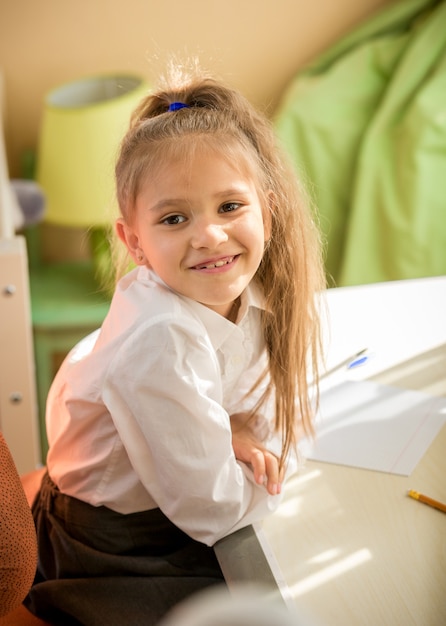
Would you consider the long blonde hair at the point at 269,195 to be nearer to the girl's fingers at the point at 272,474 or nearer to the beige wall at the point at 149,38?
the girl's fingers at the point at 272,474

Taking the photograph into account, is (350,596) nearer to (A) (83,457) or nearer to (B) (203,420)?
(B) (203,420)

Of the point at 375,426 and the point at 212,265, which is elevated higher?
the point at 212,265

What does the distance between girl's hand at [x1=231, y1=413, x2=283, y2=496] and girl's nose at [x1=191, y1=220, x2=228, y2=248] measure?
24cm

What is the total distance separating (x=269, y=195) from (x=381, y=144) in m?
1.24

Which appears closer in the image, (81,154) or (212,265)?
(212,265)

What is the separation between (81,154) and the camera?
6.92 ft

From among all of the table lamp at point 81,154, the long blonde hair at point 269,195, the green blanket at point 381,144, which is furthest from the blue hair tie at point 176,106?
the green blanket at point 381,144

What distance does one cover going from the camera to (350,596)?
0.74 meters

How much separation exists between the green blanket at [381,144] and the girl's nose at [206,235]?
131 cm

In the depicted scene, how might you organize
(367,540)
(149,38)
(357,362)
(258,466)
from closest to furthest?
(367,540) → (258,466) → (357,362) → (149,38)

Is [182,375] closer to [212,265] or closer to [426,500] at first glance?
[212,265]

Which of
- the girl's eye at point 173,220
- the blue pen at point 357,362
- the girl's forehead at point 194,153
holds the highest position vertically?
the girl's forehead at point 194,153

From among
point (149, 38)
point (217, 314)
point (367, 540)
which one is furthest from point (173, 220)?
point (149, 38)

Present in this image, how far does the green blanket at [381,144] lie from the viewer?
6.85ft
